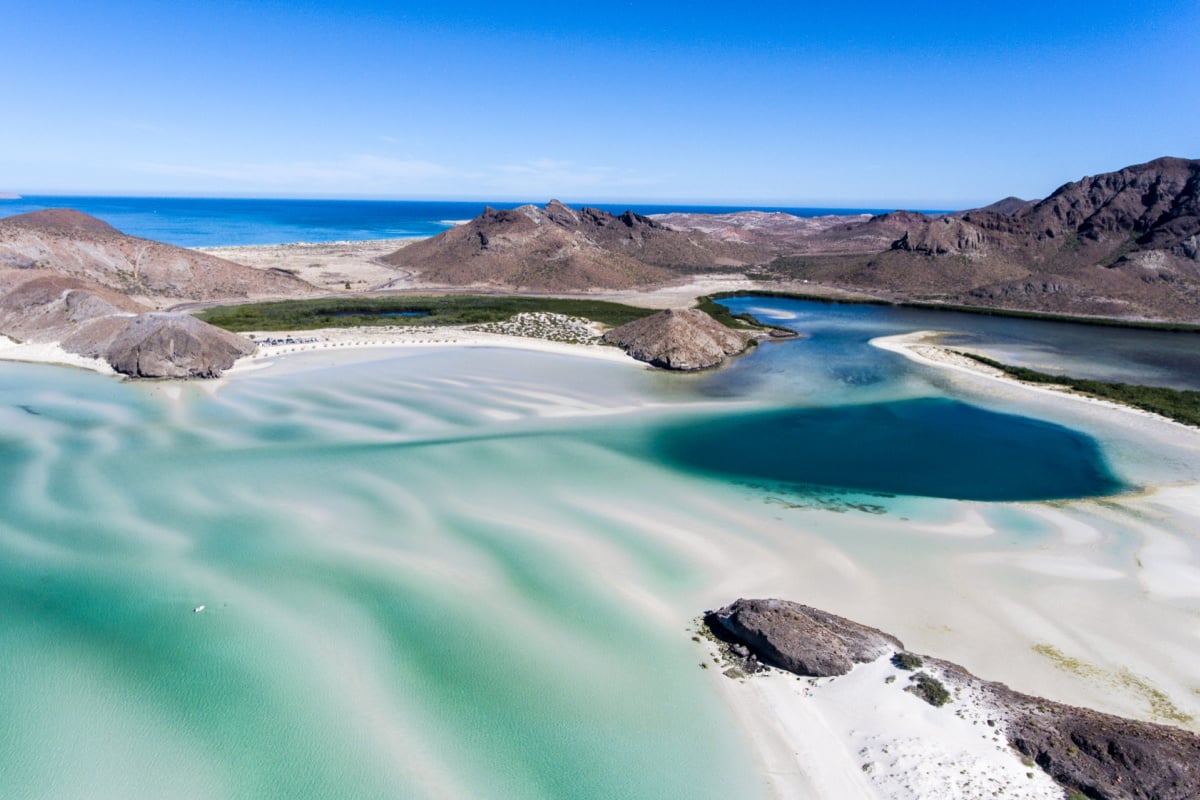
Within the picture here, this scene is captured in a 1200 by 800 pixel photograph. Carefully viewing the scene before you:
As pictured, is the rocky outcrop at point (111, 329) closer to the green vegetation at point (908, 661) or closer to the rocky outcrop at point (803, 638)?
the rocky outcrop at point (803, 638)

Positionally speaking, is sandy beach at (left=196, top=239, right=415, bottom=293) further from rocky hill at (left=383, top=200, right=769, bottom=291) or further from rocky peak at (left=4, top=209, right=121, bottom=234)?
rocky peak at (left=4, top=209, right=121, bottom=234)

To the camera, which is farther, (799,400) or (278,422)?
(799,400)

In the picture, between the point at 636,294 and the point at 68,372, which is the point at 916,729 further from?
the point at 636,294

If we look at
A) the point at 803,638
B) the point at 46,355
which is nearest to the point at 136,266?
the point at 46,355

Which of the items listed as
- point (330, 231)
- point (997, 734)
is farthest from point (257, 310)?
point (330, 231)

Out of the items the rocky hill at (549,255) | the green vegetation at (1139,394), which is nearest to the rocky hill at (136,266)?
the rocky hill at (549,255)

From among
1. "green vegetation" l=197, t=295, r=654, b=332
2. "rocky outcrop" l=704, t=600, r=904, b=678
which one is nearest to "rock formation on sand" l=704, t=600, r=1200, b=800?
"rocky outcrop" l=704, t=600, r=904, b=678
